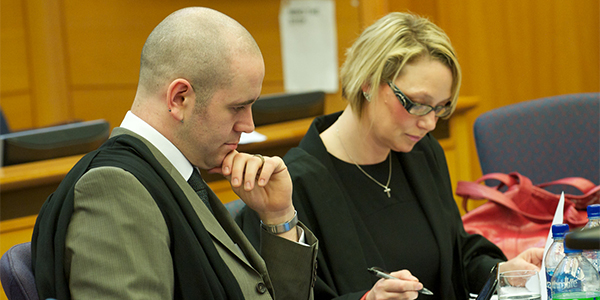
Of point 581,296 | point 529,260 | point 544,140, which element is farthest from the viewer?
point 544,140

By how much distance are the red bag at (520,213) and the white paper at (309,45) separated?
232 cm

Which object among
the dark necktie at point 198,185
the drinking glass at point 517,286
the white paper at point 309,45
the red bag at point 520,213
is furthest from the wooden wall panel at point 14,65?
the drinking glass at point 517,286

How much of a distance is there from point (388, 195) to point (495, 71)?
2.69m

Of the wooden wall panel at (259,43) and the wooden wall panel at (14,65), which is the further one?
the wooden wall panel at (14,65)

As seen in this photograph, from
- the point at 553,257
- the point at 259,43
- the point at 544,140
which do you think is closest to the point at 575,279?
the point at 553,257

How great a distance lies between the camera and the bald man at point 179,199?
93cm

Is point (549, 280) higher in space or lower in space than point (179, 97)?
lower

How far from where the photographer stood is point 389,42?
173cm

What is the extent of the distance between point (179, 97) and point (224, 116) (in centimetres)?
9

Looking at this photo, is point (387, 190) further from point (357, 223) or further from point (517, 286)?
point (517, 286)

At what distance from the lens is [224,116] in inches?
45.7

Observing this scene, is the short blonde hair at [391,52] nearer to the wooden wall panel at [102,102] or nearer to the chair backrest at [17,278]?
the chair backrest at [17,278]

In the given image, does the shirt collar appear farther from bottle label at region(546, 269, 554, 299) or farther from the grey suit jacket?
bottle label at region(546, 269, 554, 299)

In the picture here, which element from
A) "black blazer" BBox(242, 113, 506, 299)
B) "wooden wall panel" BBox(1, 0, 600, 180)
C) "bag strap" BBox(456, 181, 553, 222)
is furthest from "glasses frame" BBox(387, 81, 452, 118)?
"wooden wall panel" BBox(1, 0, 600, 180)
